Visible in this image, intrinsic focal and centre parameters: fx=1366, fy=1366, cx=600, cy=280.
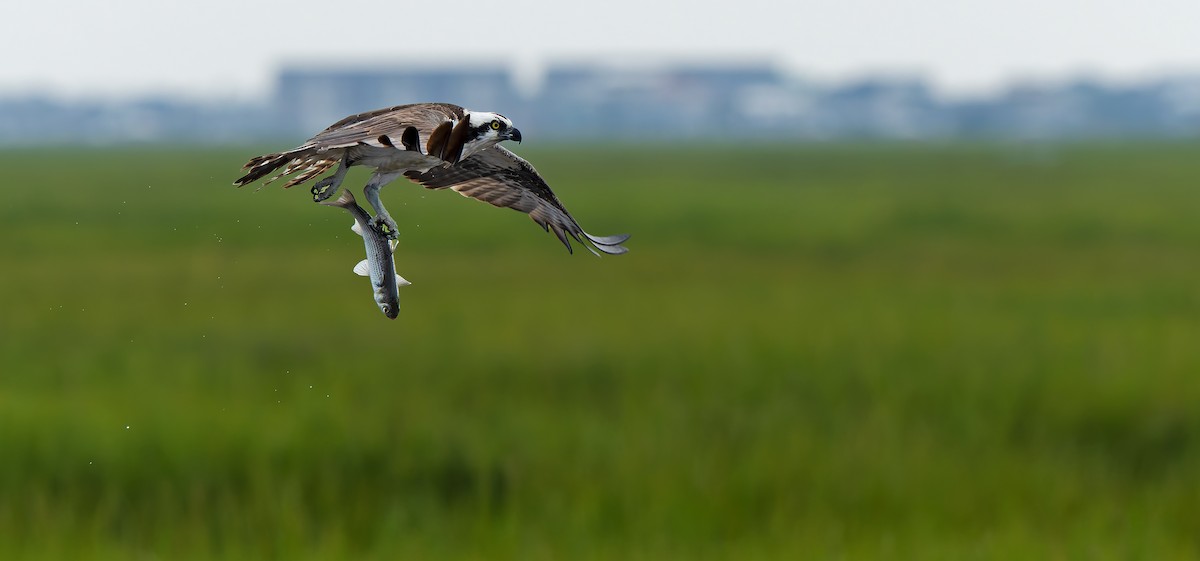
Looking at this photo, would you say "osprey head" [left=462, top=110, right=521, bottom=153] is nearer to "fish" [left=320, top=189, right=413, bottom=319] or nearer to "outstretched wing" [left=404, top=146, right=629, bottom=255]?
"outstretched wing" [left=404, top=146, right=629, bottom=255]

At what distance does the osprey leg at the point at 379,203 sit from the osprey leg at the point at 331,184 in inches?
1.2

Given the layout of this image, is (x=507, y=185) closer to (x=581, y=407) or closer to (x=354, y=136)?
(x=354, y=136)

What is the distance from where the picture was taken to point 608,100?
3842mm

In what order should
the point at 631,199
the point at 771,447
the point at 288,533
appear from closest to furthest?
1. the point at 288,533
2. the point at 771,447
3. the point at 631,199

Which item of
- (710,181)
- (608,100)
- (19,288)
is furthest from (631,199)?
(608,100)

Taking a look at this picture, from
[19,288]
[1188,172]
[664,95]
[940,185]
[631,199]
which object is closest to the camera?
[664,95]

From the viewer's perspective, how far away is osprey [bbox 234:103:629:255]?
1447 millimetres

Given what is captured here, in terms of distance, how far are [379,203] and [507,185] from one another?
0.20 metres

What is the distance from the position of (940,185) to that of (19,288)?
6367 cm

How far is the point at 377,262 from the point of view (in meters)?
1.46

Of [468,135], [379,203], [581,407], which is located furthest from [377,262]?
[581,407]

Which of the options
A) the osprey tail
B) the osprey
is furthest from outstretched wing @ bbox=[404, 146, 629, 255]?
the osprey tail

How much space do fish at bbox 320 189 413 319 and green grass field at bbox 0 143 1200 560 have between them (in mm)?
29

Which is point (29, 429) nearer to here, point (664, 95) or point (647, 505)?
point (647, 505)
